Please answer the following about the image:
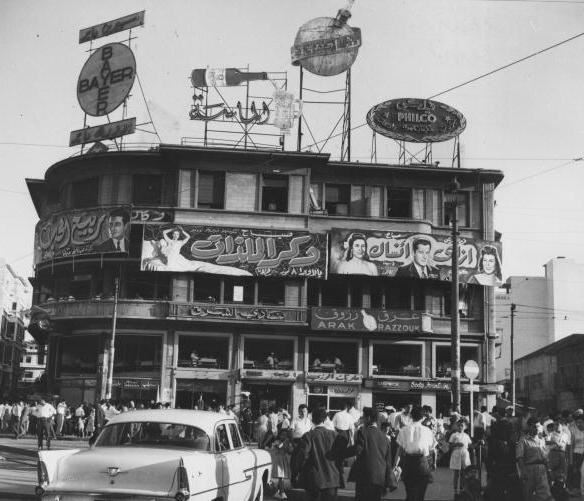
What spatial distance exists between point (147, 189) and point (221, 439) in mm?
30035

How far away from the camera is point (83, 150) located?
4112 centimetres

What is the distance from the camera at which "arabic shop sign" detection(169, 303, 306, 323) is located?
121 feet

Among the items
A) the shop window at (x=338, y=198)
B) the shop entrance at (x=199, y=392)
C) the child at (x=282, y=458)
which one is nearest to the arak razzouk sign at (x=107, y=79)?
the shop window at (x=338, y=198)

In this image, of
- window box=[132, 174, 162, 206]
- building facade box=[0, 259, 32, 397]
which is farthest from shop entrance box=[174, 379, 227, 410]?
building facade box=[0, 259, 32, 397]

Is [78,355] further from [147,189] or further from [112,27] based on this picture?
[112,27]

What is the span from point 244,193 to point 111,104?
778cm

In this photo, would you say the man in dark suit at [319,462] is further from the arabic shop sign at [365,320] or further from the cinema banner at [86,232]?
the cinema banner at [86,232]

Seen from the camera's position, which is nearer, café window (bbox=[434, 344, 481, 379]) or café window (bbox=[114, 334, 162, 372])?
café window (bbox=[114, 334, 162, 372])

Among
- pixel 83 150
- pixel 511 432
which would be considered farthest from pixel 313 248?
pixel 511 432

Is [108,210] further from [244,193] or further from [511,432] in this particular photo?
[511,432]

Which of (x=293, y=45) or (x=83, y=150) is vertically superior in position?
(x=293, y=45)

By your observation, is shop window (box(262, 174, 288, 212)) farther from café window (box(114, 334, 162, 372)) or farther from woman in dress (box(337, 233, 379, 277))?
café window (box(114, 334, 162, 372))

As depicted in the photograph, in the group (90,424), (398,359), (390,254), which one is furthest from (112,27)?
(398,359)

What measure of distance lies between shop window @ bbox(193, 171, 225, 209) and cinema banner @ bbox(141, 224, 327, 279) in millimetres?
2041
